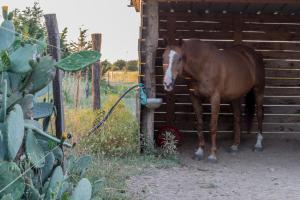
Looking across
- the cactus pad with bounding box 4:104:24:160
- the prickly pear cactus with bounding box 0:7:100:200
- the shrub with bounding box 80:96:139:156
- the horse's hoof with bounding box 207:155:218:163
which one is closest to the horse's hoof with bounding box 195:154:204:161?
the horse's hoof with bounding box 207:155:218:163

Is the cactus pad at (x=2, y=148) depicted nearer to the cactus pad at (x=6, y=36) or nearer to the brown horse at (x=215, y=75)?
the cactus pad at (x=6, y=36)

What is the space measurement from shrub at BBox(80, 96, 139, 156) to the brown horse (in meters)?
0.96

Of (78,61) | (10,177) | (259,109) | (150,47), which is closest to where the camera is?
(10,177)

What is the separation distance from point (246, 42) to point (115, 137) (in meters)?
3.50

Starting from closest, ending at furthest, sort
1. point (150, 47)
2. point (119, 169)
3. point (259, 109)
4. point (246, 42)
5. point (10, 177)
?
point (10, 177) < point (119, 169) < point (150, 47) < point (259, 109) < point (246, 42)

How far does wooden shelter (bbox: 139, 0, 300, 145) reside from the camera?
929 centimetres

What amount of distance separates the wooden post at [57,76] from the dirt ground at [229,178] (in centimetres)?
126

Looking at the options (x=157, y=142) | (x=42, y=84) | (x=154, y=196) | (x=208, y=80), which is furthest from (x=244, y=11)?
(x=42, y=84)

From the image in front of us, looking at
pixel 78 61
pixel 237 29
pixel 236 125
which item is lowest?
pixel 236 125

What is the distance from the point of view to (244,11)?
9.44 meters

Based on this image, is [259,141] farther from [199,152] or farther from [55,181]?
[55,181]

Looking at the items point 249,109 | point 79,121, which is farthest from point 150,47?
point 249,109

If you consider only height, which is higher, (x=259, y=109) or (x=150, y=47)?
(x=150, y=47)

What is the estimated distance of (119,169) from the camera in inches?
260
